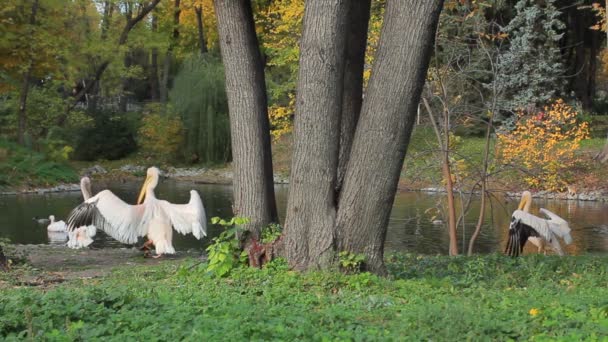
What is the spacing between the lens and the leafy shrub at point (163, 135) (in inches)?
1497

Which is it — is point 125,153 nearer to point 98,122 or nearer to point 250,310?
point 98,122

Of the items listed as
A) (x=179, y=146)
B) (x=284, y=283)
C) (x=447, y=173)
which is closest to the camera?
(x=284, y=283)

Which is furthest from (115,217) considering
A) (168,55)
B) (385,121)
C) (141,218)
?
(168,55)

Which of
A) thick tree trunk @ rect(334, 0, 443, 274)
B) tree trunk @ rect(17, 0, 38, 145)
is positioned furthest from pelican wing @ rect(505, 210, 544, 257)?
tree trunk @ rect(17, 0, 38, 145)

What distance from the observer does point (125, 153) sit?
3978 centimetres

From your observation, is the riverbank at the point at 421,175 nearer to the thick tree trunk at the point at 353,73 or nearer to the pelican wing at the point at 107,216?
the pelican wing at the point at 107,216

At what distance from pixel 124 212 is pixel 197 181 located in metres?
20.2

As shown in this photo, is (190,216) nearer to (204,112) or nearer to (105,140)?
(204,112)

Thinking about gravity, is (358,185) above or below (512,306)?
above

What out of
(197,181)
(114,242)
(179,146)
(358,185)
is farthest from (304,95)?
(179,146)

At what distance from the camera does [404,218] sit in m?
21.9

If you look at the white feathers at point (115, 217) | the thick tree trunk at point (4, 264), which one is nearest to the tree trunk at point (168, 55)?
the white feathers at point (115, 217)

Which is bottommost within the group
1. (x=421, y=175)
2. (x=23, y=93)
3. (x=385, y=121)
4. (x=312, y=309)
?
(x=312, y=309)

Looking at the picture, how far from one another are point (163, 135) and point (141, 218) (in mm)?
24006
